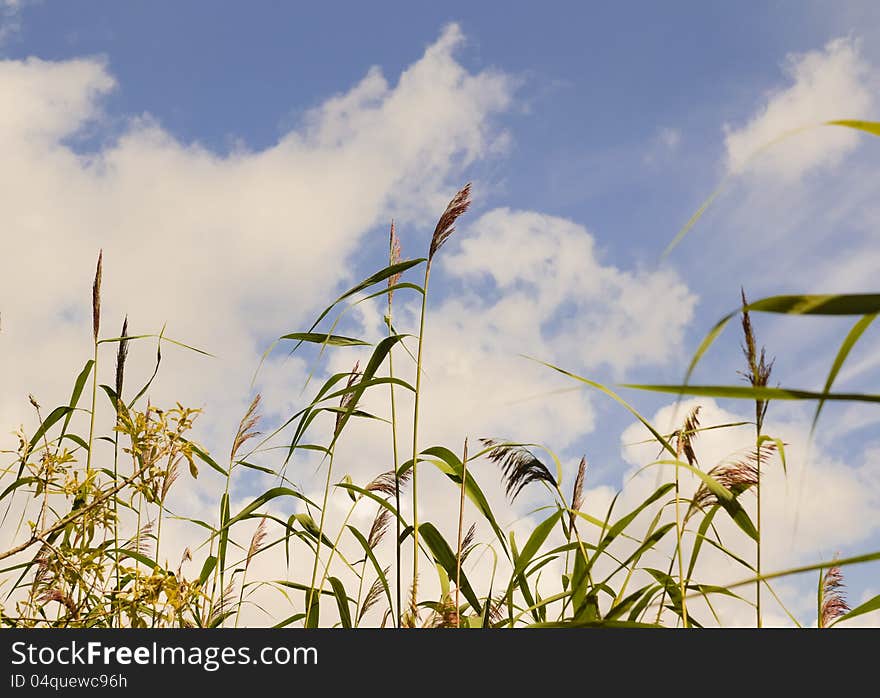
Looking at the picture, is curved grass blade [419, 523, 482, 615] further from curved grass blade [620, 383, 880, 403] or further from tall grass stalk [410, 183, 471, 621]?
curved grass blade [620, 383, 880, 403]

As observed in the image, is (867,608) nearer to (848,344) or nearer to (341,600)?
(848,344)

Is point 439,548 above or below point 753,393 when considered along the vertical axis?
above

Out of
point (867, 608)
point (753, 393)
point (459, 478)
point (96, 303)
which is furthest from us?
point (96, 303)

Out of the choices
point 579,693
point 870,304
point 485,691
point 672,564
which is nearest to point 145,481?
point 485,691

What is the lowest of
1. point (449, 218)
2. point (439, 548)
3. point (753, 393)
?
point (753, 393)

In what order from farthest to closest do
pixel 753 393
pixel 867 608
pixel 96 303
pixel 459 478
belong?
pixel 96 303 → pixel 459 478 → pixel 867 608 → pixel 753 393

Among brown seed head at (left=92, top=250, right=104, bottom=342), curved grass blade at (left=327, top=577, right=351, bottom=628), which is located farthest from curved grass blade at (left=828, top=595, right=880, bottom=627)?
brown seed head at (left=92, top=250, right=104, bottom=342)

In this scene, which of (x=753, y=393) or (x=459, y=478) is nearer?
(x=753, y=393)

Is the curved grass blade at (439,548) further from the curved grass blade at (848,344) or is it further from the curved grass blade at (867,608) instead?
the curved grass blade at (848,344)

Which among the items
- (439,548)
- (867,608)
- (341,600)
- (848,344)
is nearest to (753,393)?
(848,344)

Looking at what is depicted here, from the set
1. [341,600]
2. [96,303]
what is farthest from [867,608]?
[96,303]

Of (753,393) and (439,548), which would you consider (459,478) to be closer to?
(439,548)

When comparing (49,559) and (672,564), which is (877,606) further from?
(49,559)

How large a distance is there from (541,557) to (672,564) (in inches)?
17.8
